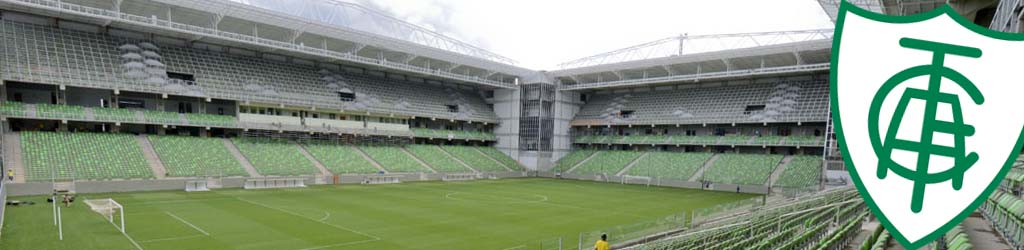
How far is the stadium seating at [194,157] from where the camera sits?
30781 millimetres

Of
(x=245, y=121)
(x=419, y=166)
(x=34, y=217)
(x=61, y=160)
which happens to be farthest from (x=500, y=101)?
(x=34, y=217)

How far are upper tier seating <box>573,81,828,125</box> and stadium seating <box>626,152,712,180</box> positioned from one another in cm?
362

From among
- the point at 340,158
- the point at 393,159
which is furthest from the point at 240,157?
the point at 393,159

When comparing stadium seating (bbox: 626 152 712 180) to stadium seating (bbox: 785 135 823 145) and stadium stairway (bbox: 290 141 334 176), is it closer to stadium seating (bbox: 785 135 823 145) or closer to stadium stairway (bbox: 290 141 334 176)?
stadium seating (bbox: 785 135 823 145)

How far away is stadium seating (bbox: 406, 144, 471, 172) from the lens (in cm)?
4516

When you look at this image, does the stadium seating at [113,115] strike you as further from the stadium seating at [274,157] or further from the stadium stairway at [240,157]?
the stadium seating at [274,157]

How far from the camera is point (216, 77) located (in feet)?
125

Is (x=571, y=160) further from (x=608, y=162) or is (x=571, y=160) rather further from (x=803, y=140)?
(x=803, y=140)

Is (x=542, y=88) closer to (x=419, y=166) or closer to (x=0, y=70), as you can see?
(x=419, y=166)

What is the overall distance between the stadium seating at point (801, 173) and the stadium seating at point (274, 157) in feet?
123

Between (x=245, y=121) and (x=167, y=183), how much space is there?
1071 centimetres

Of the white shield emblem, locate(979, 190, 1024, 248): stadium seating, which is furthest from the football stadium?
the white shield emblem

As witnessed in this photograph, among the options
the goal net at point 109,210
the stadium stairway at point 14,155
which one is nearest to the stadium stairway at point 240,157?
the stadium stairway at point 14,155

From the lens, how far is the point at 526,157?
5534cm
